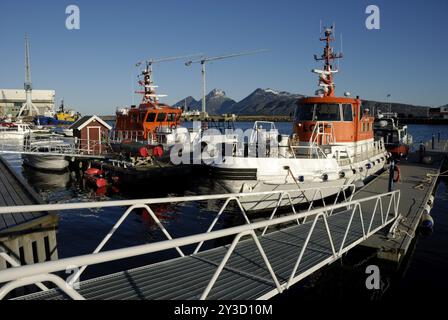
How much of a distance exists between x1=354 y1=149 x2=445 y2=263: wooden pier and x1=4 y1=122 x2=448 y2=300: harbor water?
1.66ft

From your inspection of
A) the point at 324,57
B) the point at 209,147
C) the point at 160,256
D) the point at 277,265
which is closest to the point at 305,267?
the point at 277,265

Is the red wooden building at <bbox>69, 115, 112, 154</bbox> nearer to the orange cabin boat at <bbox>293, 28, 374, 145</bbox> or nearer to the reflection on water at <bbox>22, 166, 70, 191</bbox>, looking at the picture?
the reflection on water at <bbox>22, 166, 70, 191</bbox>

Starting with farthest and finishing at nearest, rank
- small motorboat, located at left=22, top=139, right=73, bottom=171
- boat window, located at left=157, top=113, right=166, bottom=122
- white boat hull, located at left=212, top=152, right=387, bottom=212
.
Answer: boat window, located at left=157, top=113, right=166, bottom=122
small motorboat, located at left=22, top=139, right=73, bottom=171
white boat hull, located at left=212, top=152, right=387, bottom=212

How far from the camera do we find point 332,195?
701 inches

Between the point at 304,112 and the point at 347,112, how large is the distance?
2.45m

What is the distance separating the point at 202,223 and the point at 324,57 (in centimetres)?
1408

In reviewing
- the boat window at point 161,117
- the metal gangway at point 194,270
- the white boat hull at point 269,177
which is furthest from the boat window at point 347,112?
the boat window at point 161,117

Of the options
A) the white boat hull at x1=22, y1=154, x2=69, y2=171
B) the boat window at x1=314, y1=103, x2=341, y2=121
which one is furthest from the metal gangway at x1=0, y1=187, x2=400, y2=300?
the white boat hull at x1=22, y1=154, x2=69, y2=171

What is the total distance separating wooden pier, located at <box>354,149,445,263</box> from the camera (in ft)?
31.1

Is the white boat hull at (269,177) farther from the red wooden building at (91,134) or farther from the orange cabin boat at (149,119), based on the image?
the red wooden building at (91,134)

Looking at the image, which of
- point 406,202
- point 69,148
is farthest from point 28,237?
point 69,148

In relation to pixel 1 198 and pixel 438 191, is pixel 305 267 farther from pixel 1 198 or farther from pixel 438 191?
pixel 438 191

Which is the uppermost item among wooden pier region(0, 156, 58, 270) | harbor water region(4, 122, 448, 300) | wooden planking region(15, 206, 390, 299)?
wooden pier region(0, 156, 58, 270)

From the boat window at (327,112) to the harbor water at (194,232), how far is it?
7.08 m
